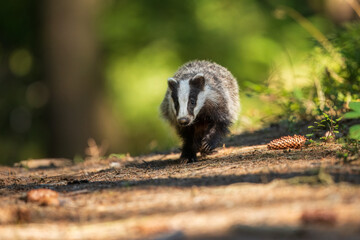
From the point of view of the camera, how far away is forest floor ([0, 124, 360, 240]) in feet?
9.34

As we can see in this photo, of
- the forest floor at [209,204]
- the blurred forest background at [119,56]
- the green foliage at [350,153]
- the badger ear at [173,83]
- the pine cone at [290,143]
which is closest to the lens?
the forest floor at [209,204]

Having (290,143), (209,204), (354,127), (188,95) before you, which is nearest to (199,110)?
(188,95)

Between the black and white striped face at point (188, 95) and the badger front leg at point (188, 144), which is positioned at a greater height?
the black and white striped face at point (188, 95)

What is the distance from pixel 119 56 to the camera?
16281 millimetres

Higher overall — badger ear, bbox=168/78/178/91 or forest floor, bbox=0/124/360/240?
badger ear, bbox=168/78/178/91

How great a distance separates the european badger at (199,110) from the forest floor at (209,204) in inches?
57.7

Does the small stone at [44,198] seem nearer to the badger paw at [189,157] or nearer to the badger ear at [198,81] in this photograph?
the badger paw at [189,157]

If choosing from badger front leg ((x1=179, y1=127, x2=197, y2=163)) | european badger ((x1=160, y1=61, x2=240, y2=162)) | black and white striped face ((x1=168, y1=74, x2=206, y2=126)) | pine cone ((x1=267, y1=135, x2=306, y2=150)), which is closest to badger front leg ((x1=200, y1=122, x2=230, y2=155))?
european badger ((x1=160, y1=61, x2=240, y2=162))

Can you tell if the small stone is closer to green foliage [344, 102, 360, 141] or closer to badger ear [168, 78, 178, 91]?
green foliage [344, 102, 360, 141]

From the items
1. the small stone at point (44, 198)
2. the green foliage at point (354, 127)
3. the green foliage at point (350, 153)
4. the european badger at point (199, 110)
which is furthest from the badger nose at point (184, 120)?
the small stone at point (44, 198)

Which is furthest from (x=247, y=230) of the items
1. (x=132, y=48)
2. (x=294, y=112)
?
(x=132, y=48)

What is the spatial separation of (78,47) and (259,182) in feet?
32.0

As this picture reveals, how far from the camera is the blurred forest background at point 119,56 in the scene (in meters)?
12.6

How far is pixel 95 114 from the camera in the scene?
42.6 ft
